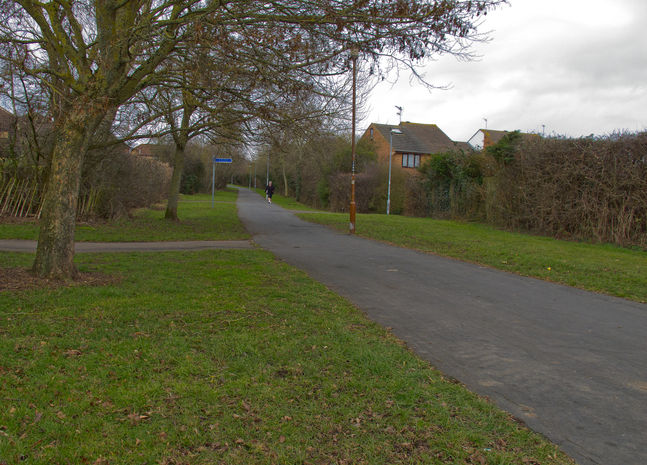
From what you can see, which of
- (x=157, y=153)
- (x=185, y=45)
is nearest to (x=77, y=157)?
(x=185, y=45)

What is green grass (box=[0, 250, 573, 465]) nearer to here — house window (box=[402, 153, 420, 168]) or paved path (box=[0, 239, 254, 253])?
paved path (box=[0, 239, 254, 253])

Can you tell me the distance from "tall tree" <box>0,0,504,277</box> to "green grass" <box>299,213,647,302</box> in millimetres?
5276

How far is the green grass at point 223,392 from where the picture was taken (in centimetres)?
305

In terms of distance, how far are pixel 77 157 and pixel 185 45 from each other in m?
2.47

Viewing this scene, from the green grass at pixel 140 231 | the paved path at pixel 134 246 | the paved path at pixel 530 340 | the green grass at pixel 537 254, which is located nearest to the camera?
the paved path at pixel 530 340

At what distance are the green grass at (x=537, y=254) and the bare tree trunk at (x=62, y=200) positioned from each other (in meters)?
8.58

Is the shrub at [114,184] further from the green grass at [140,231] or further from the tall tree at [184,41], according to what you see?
the tall tree at [184,41]

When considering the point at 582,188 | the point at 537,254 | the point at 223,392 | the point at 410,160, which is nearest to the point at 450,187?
the point at 582,188

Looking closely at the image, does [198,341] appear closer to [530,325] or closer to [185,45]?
[530,325]

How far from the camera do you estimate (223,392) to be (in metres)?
3.84

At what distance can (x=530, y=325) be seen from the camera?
623cm

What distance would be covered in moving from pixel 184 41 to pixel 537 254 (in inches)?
381

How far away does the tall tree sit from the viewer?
6801 mm

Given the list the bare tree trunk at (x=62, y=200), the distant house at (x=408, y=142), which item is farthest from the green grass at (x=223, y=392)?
the distant house at (x=408, y=142)
